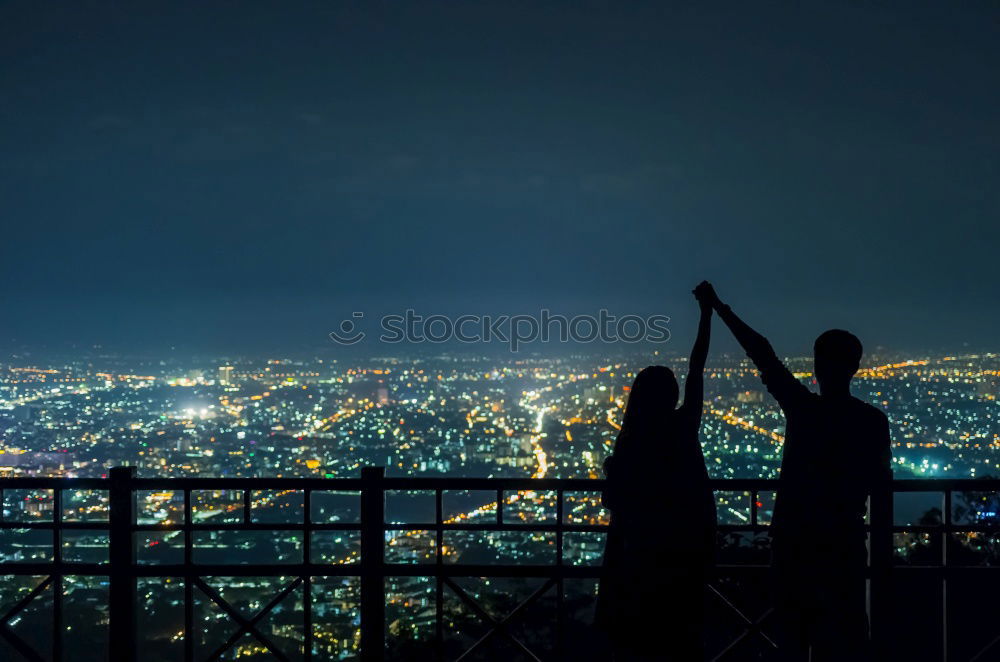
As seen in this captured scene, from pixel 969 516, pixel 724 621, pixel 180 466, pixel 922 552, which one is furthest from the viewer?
pixel 180 466

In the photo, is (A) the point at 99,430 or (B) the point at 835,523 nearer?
Result: (B) the point at 835,523

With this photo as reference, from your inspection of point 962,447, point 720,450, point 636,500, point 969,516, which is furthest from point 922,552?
point 636,500

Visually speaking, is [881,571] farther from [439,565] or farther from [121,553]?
[121,553]

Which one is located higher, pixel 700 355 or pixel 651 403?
pixel 700 355

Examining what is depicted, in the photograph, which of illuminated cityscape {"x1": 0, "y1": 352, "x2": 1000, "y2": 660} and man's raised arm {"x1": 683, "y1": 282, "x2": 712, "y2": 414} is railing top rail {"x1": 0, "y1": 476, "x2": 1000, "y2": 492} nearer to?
illuminated cityscape {"x1": 0, "y1": 352, "x2": 1000, "y2": 660}

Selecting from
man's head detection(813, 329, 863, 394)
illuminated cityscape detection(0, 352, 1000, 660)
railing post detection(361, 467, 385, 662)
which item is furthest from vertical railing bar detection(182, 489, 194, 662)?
man's head detection(813, 329, 863, 394)

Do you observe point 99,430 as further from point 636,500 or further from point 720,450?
point 636,500

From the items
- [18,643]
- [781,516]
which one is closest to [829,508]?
[781,516]
